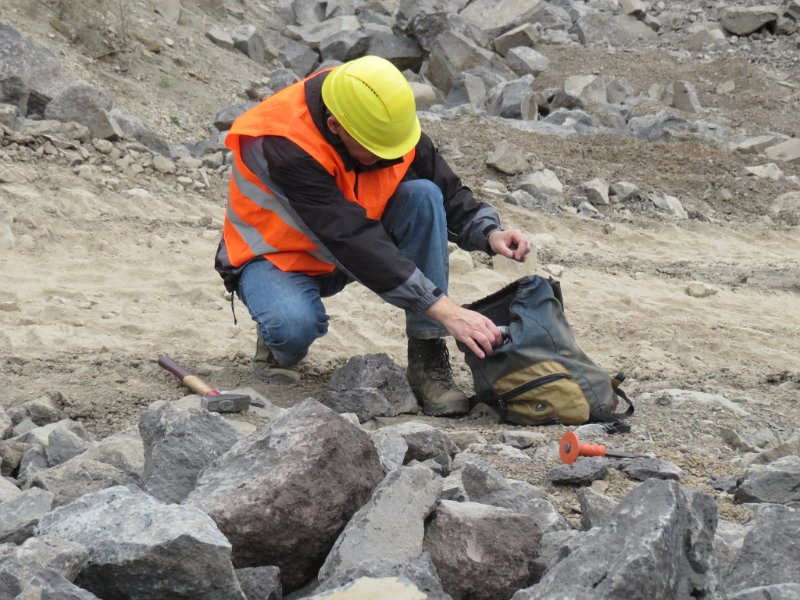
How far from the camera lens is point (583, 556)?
2.20 meters

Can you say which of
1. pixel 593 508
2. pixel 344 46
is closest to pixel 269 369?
pixel 593 508

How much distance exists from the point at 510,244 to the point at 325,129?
90 cm

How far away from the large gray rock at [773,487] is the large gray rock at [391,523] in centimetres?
109

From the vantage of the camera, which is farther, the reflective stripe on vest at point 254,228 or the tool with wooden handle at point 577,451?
the reflective stripe on vest at point 254,228

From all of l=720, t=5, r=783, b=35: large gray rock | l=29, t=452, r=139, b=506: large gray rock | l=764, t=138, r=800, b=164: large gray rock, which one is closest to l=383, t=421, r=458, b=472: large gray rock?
l=29, t=452, r=139, b=506: large gray rock

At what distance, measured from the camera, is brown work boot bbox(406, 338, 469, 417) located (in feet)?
15.2

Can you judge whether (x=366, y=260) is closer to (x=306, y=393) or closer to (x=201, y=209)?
(x=306, y=393)

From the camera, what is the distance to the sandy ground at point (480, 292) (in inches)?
181

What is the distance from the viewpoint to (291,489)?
264 centimetres

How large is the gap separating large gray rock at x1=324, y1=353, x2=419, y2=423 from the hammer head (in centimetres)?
39

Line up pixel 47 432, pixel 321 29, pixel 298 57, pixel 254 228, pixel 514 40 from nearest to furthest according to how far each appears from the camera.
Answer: pixel 47 432 → pixel 254 228 → pixel 298 57 → pixel 321 29 → pixel 514 40

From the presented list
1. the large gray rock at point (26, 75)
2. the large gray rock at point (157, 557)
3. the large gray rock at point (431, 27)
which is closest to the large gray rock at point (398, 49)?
the large gray rock at point (431, 27)

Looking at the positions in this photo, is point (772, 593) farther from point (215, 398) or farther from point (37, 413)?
point (37, 413)

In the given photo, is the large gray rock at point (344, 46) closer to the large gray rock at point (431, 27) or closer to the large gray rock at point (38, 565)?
the large gray rock at point (431, 27)
